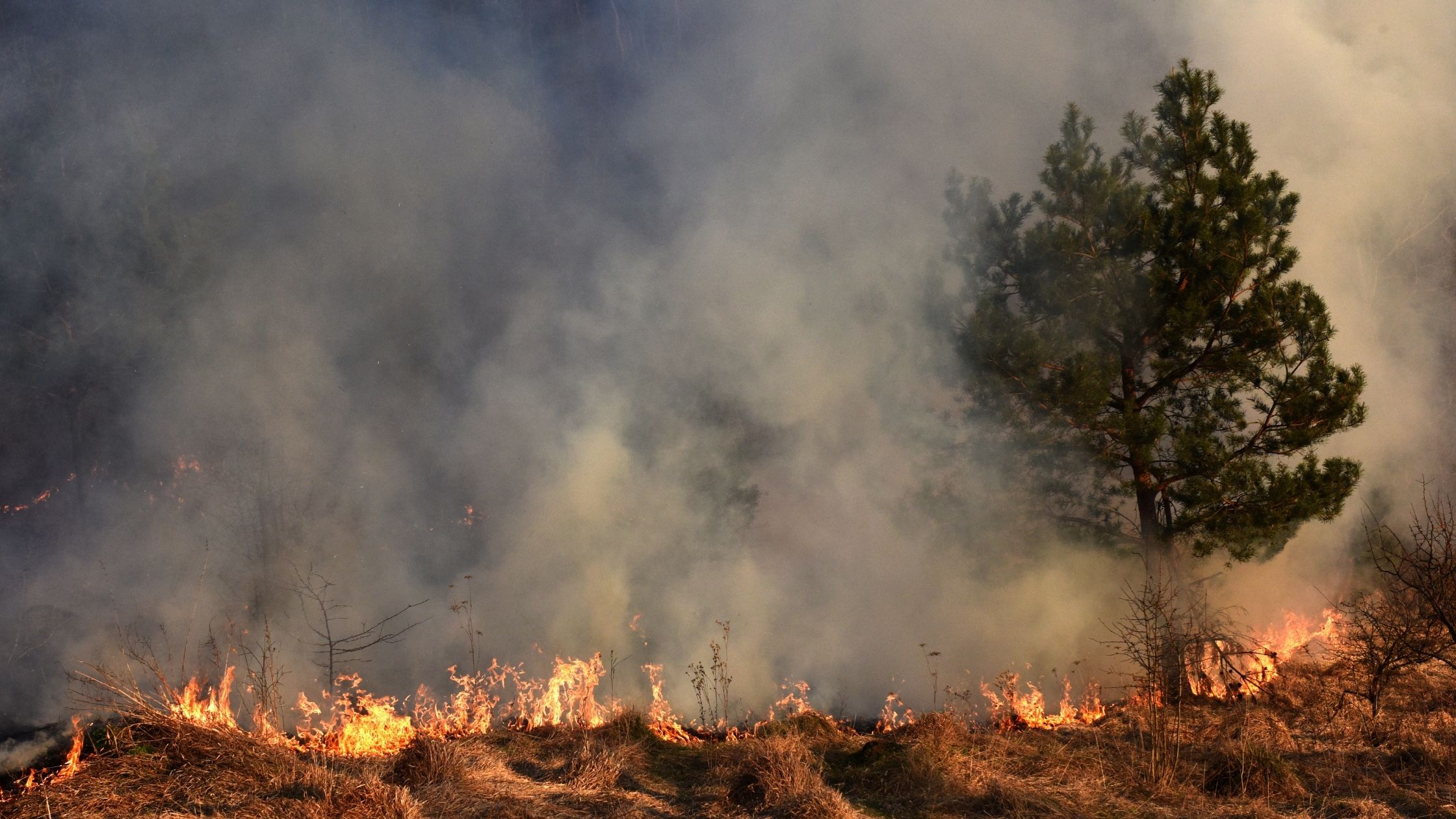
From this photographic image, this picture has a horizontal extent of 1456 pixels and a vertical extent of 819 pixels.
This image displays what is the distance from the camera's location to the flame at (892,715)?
395 inches

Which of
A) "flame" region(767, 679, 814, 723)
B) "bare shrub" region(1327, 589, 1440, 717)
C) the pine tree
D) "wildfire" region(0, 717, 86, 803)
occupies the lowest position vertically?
"wildfire" region(0, 717, 86, 803)

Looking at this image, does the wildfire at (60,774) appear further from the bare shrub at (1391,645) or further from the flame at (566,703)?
the bare shrub at (1391,645)

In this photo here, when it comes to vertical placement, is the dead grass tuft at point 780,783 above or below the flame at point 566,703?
below

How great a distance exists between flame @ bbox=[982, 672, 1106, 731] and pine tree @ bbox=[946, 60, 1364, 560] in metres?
2.11

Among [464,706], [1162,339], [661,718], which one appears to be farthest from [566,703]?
[1162,339]

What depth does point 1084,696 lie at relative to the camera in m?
10.8

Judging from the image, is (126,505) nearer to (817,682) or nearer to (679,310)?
(679,310)

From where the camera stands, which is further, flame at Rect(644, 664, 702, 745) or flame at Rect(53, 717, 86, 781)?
flame at Rect(644, 664, 702, 745)

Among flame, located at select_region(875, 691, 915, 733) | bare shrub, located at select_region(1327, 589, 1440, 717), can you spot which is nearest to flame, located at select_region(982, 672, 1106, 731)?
flame, located at select_region(875, 691, 915, 733)

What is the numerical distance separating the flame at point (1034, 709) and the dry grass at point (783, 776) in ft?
4.43

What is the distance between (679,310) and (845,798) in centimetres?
991

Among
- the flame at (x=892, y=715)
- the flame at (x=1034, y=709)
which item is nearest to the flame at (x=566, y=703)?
the flame at (x=892, y=715)

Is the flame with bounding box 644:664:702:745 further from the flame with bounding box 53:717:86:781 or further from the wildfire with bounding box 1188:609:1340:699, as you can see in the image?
the wildfire with bounding box 1188:609:1340:699

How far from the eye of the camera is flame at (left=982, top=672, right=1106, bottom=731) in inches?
368
